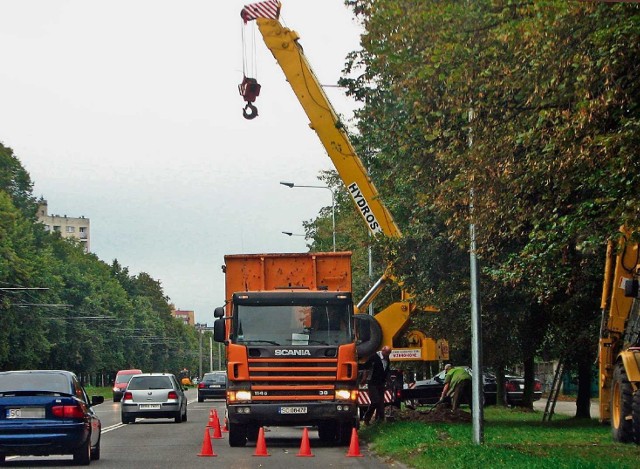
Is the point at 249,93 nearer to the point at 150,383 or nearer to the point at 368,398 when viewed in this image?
the point at 368,398

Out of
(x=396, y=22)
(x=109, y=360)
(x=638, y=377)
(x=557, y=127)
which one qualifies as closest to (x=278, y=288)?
(x=638, y=377)

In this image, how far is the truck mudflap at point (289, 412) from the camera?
22.9 m

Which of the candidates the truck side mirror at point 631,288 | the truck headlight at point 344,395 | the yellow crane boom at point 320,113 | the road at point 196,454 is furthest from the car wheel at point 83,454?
the yellow crane boom at point 320,113

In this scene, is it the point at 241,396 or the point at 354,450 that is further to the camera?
the point at 241,396

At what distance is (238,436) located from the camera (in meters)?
24.2

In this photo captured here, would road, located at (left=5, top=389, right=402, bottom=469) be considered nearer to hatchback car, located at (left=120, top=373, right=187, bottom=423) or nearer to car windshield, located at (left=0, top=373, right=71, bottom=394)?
car windshield, located at (left=0, top=373, right=71, bottom=394)

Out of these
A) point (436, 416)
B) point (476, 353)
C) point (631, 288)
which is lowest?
point (436, 416)

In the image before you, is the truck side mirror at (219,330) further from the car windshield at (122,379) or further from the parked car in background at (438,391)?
the car windshield at (122,379)

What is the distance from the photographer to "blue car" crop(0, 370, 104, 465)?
18.7 m

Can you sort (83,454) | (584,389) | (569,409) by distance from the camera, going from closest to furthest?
(83,454)
(584,389)
(569,409)

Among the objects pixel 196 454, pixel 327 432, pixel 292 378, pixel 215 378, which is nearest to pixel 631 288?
pixel 292 378

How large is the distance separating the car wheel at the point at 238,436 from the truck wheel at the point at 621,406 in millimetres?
6623

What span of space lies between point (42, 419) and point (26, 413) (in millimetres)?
246

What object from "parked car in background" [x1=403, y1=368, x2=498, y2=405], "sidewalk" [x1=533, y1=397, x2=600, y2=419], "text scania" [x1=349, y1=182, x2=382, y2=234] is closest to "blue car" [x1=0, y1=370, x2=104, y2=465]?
"text scania" [x1=349, y1=182, x2=382, y2=234]
